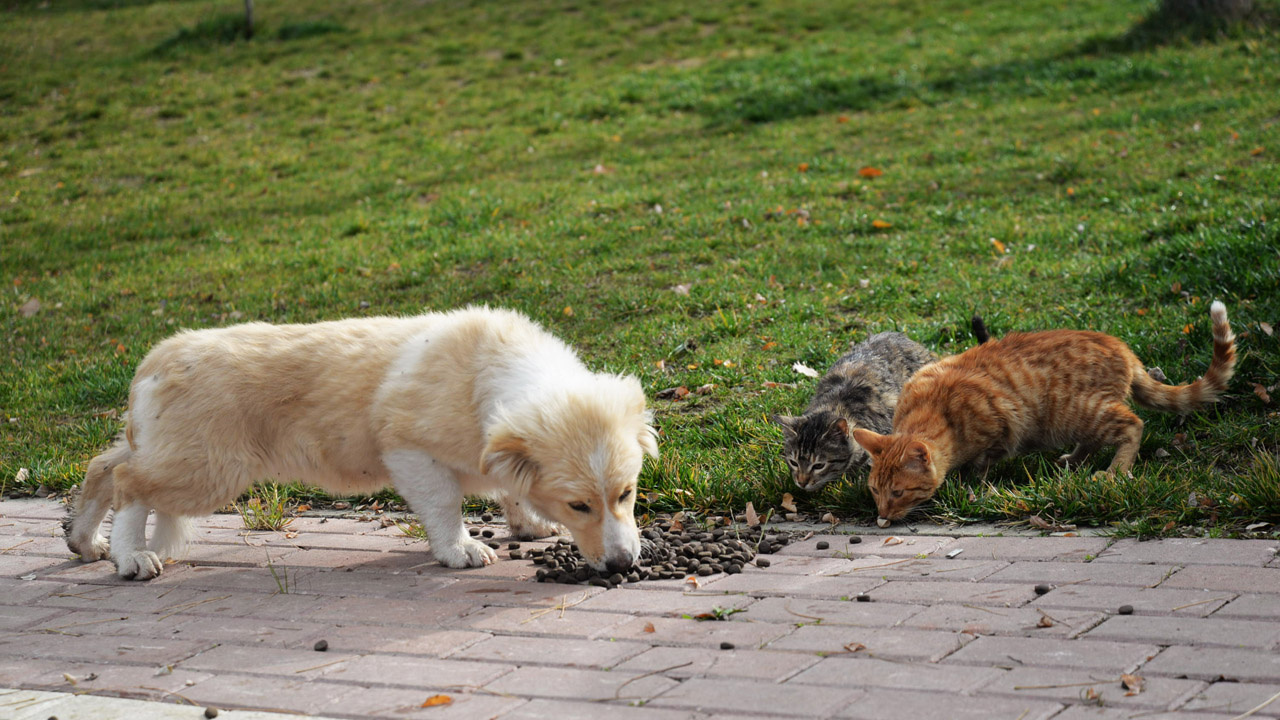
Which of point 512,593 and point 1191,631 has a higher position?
point 1191,631

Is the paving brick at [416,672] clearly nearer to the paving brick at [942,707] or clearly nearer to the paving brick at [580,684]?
the paving brick at [580,684]

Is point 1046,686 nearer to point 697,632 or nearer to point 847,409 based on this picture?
Answer: point 697,632

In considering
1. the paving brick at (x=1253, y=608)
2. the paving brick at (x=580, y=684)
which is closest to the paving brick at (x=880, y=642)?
the paving brick at (x=580, y=684)

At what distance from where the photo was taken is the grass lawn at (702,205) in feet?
21.7

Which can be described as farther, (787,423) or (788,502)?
(787,423)

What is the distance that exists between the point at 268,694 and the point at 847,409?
12.0ft

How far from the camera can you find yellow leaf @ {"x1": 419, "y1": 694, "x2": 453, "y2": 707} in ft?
11.2

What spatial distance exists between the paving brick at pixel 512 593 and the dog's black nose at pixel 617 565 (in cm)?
10

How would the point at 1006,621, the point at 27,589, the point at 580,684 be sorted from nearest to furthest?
the point at 580,684 → the point at 1006,621 → the point at 27,589

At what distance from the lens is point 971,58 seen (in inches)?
635

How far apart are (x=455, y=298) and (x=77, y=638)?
17.8 feet

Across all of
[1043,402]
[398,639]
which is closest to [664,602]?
[398,639]

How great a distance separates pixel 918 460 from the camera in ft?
17.0

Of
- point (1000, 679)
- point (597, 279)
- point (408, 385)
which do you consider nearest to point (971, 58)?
point (597, 279)
